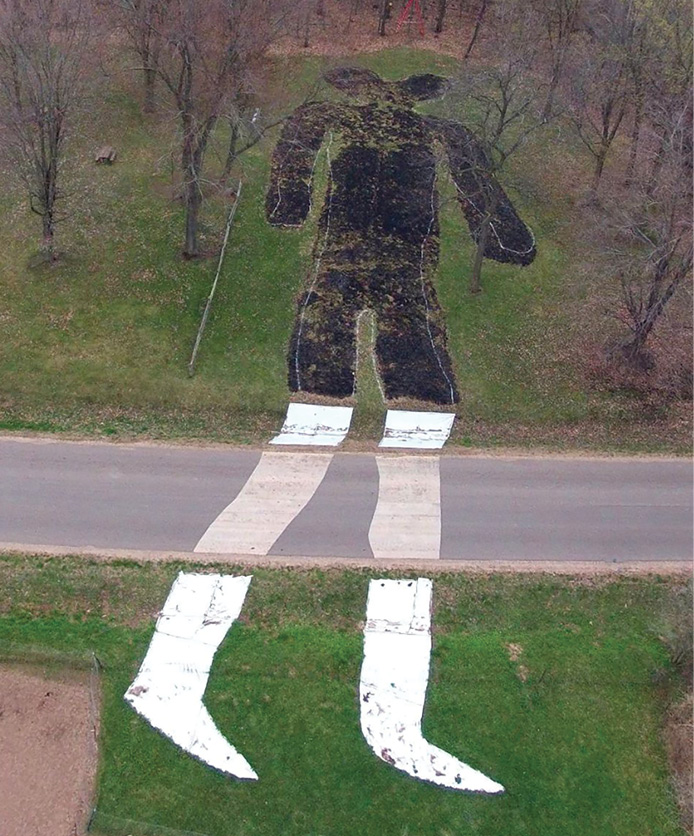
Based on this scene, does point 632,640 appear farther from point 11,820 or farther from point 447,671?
point 11,820

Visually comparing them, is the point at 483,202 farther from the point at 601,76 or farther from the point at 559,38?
the point at 559,38

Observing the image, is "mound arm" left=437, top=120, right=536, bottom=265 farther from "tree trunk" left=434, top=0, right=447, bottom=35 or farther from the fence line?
"tree trunk" left=434, top=0, right=447, bottom=35

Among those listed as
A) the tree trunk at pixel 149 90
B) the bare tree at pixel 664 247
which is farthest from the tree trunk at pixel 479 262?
the tree trunk at pixel 149 90

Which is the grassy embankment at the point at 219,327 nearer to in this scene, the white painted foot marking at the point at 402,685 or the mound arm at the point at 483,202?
the mound arm at the point at 483,202

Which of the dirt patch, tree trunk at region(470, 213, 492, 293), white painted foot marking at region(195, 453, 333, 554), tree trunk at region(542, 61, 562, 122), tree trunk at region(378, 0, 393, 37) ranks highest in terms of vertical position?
tree trunk at region(378, 0, 393, 37)

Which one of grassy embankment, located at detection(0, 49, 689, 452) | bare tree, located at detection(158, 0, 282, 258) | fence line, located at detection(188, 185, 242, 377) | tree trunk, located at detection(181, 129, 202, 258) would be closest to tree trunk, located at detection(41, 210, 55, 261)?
grassy embankment, located at detection(0, 49, 689, 452)

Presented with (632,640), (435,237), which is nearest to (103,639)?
A: (632,640)

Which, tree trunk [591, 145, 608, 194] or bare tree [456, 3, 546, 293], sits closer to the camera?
Answer: bare tree [456, 3, 546, 293]
